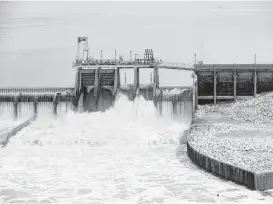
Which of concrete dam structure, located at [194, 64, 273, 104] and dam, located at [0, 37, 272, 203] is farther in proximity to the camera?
concrete dam structure, located at [194, 64, 273, 104]

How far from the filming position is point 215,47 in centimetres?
11094

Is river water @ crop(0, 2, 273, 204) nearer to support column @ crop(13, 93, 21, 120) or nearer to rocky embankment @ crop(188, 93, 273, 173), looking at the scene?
support column @ crop(13, 93, 21, 120)

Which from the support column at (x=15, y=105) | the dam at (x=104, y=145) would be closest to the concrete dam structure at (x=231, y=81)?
the dam at (x=104, y=145)

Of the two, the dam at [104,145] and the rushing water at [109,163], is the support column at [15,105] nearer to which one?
the dam at [104,145]

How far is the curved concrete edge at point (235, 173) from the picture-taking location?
27.8m

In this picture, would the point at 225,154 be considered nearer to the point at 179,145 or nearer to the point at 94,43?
the point at 179,145

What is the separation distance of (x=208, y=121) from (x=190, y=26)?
91.7 meters

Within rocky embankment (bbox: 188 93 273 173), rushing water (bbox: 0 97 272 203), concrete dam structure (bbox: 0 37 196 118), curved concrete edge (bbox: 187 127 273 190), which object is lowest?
rushing water (bbox: 0 97 272 203)

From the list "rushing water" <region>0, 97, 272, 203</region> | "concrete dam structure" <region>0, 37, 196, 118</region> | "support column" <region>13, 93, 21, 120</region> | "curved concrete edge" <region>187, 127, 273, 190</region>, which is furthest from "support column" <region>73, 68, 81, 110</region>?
"curved concrete edge" <region>187, 127, 273, 190</region>

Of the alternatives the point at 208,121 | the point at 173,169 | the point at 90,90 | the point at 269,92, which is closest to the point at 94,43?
the point at 90,90

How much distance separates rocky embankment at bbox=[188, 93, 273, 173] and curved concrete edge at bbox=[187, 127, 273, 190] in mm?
370

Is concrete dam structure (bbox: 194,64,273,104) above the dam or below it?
above

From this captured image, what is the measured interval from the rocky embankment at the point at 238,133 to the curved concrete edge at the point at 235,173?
370 mm

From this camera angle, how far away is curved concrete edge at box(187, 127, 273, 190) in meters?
27.8
